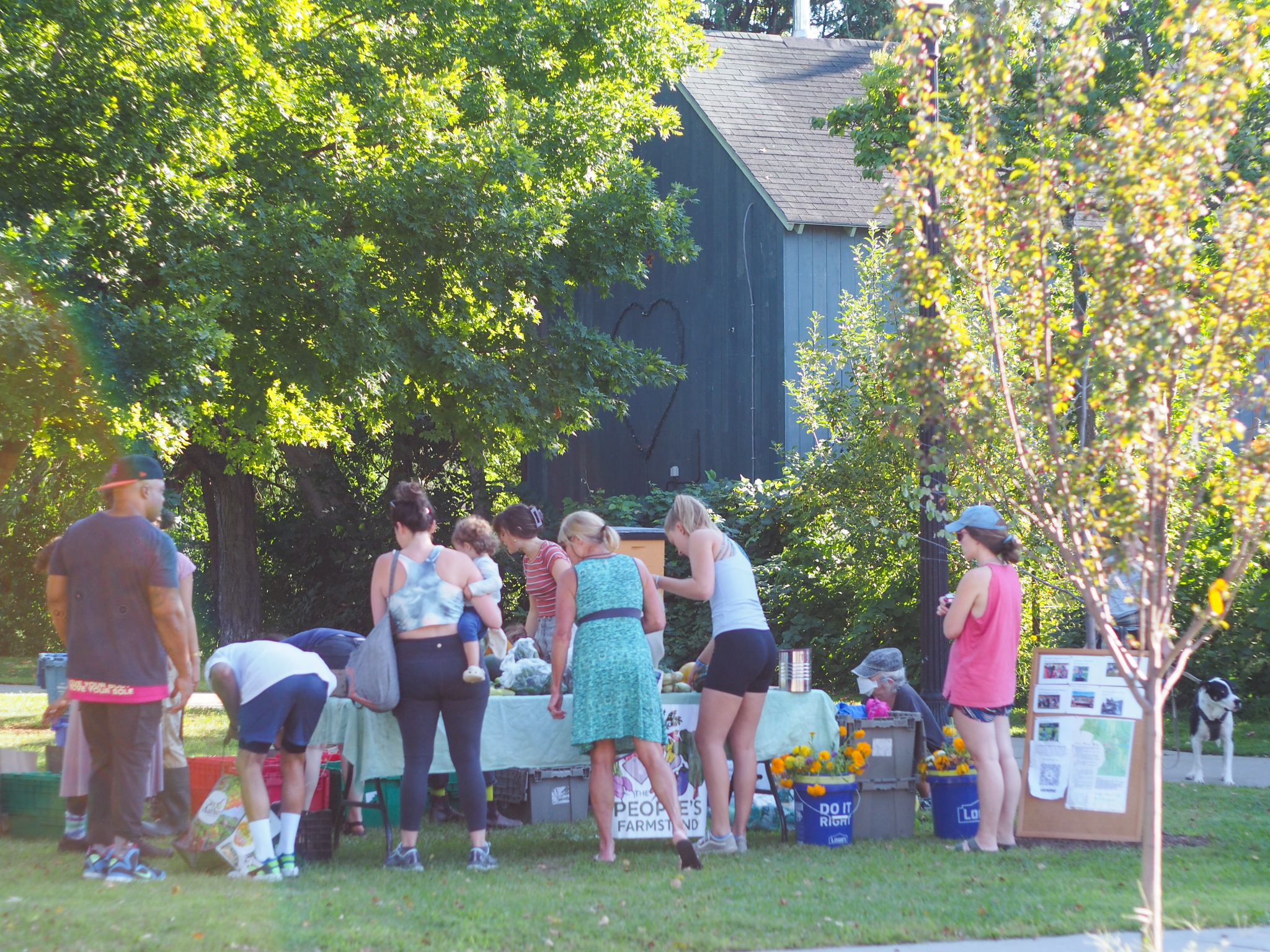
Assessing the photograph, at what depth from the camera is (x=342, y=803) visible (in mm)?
7039

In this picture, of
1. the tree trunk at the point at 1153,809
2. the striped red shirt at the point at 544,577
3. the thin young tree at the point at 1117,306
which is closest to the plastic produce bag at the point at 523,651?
the striped red shirt at the point at 544,577

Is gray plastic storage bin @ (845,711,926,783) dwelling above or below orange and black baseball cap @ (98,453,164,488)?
below

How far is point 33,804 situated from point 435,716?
2.72 metres

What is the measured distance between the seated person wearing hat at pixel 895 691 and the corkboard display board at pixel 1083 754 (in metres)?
0.67

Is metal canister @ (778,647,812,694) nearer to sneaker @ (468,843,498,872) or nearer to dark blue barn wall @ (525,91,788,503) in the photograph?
sneaker @ (468,843,498,872)

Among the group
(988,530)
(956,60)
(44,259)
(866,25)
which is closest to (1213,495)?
(956,60)

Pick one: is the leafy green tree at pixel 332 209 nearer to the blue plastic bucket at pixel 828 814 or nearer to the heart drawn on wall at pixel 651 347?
the heart drawn on wall at pixel 651 347

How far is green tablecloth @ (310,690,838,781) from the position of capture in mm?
6703

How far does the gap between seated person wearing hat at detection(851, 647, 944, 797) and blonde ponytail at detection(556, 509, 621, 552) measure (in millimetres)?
2445

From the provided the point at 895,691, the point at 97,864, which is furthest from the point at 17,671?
the point at 895,691

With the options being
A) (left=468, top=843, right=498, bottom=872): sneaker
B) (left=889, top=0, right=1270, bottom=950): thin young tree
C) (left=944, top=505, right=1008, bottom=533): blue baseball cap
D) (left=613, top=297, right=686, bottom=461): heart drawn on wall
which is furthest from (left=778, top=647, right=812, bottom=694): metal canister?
(left=613, top=297, right=686, bottom=461): heart drawn on wall

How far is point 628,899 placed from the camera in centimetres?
560

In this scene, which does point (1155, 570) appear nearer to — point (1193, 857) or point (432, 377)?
point (1193, 857)

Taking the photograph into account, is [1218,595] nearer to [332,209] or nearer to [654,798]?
[654,798]
